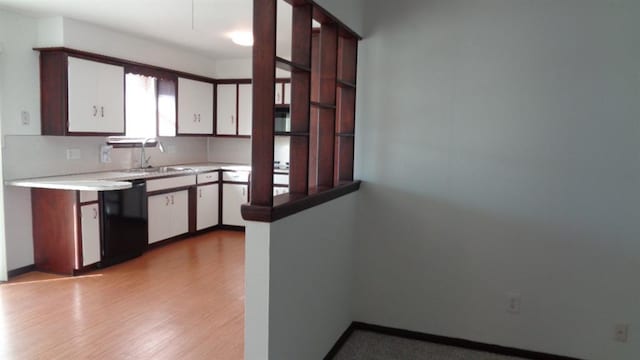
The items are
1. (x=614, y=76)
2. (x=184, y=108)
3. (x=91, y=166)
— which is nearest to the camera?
(x=614, y=76)

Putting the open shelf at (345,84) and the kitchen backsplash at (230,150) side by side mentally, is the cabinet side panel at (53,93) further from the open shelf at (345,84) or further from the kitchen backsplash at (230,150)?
the open shelf at (345,84)

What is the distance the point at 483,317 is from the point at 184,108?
483cm

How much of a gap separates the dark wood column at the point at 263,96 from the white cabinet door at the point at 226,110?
489 cm

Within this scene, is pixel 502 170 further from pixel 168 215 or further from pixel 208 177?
pixel 208 177

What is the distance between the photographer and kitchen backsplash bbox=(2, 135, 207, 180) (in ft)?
14.6

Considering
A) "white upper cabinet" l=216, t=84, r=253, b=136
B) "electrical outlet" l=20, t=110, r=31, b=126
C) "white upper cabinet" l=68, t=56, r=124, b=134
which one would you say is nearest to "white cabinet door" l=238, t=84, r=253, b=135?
"white upper cabinet" l=216, t=84, r=253, b=136

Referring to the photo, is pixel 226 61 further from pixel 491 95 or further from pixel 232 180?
pixel 491 95

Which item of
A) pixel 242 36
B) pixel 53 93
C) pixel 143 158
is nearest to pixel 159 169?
pixel 143 158

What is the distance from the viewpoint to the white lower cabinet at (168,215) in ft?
18.0

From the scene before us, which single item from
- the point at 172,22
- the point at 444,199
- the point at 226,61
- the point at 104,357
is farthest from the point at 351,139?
the point at 226,61

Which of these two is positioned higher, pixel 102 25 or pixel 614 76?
pixel 102 25

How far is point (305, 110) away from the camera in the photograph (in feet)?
7.92

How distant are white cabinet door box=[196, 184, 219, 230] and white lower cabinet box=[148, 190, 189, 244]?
24cm

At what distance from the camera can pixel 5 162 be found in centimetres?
436
